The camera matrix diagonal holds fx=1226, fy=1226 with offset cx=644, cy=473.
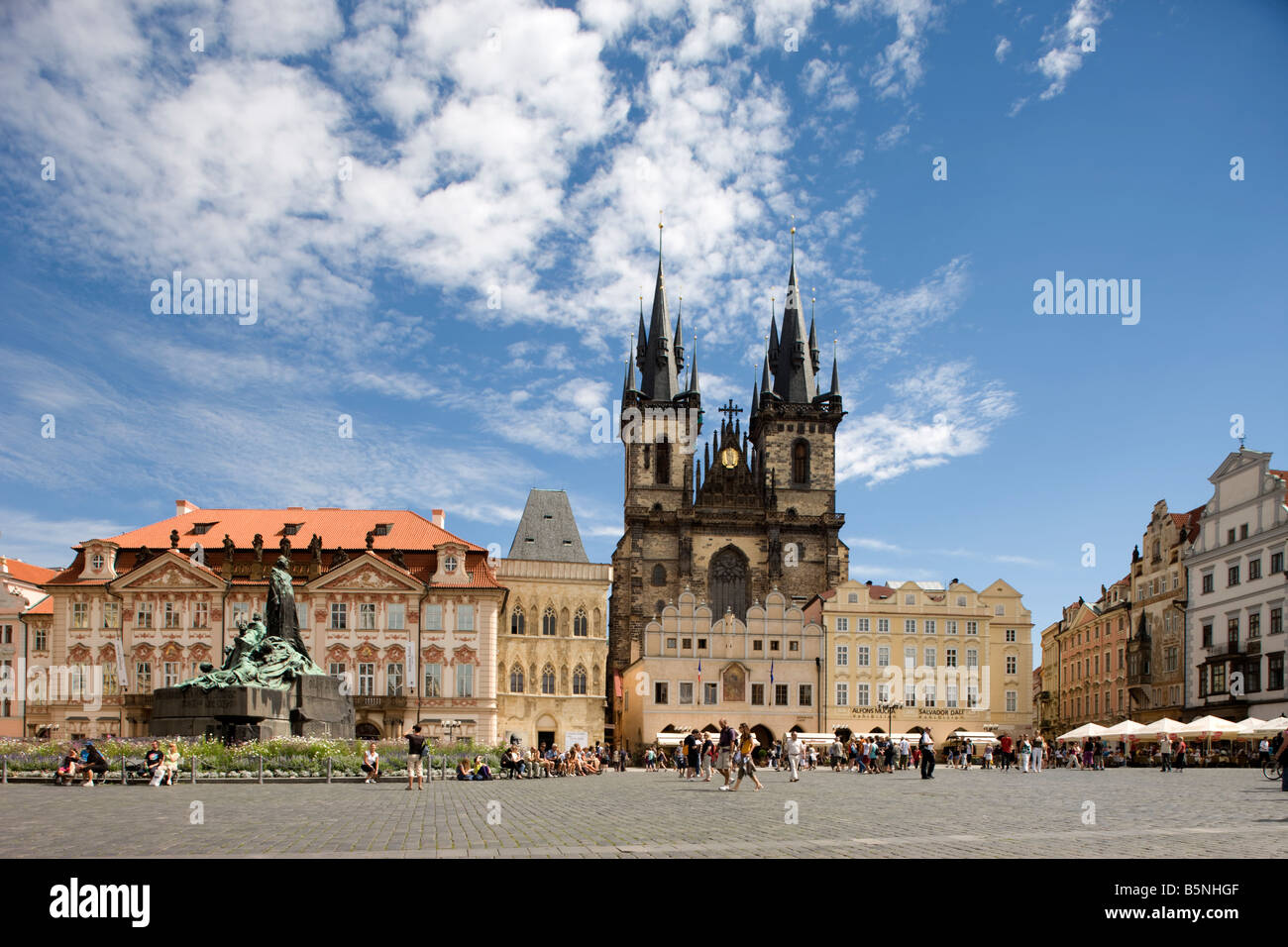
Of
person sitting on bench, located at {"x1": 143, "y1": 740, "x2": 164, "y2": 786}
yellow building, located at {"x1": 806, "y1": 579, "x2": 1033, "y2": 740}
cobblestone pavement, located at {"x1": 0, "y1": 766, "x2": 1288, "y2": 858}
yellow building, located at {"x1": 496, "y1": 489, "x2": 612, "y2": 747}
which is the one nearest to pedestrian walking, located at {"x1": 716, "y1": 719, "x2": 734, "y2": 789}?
cobblestone pavement, located at {"x1": 0, "y1": 766, "x2": 1288, "y2": 858}

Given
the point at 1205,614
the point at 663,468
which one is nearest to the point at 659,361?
the point at 663,468

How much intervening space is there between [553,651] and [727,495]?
2553 cm

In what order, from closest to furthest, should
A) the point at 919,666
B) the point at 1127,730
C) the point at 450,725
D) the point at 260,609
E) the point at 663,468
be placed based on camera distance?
the point at 1127,730, the point at 450,725, the point at 260,609, the point at 919,666, the point at 663,468

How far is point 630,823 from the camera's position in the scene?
→ 15.6m

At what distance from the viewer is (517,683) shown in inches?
2648

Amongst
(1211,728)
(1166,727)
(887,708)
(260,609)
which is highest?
(260,609)

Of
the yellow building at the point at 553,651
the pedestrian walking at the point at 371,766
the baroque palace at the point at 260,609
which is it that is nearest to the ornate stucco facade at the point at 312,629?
the baroque palace at the point at 260,609

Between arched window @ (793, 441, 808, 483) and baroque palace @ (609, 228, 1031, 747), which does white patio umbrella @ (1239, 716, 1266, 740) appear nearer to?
baroque palace @ (609, 228, 1031, 747)

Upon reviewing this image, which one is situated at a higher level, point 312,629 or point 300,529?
point 300,529

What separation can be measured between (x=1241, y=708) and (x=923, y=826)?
46.9 m

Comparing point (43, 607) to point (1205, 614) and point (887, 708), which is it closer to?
point (887, 708)

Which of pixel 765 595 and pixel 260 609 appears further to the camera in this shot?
pixel 765 595

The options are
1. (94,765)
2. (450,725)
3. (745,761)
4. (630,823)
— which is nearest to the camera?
(630,823)
